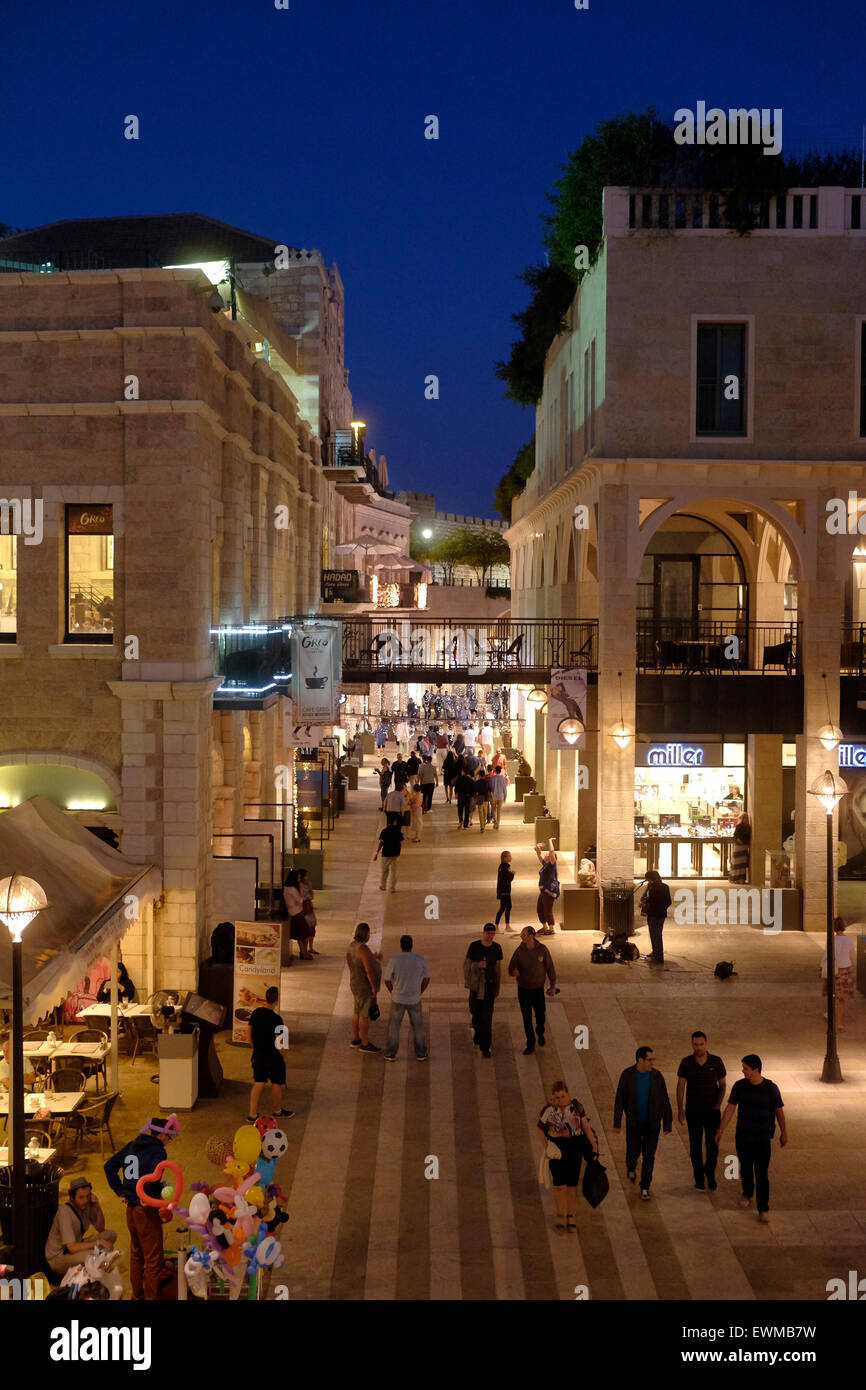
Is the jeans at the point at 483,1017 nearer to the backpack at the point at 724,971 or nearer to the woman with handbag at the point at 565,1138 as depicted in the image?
the woman with handbag at the point at 565,1138

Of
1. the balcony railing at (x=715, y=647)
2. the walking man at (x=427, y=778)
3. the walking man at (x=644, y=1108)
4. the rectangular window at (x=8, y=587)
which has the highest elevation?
the rectangular window at (x=8, y=587)

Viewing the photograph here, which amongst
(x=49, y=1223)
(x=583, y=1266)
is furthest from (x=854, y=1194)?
(x=49, y=1223)

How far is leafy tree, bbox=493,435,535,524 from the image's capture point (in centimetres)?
5022

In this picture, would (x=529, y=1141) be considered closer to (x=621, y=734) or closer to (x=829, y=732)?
(x=621, y=734)

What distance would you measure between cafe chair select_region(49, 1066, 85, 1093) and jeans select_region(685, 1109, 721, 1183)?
6.18 m

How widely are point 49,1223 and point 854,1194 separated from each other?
7.24 m

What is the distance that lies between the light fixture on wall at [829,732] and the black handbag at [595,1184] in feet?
42.8

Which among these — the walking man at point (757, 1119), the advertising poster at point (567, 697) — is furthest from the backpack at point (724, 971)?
the walking man at point (757, 1119)

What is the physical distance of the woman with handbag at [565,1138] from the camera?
11766mm

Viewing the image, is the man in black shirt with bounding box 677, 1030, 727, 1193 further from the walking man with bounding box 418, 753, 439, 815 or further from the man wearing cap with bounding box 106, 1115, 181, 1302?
the walking man with bounding box 418, 753, 439, 815

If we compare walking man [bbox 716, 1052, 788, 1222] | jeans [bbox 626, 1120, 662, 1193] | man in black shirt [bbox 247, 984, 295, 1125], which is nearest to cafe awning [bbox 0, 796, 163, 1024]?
man in black shirt [bbox 247, 984, 295, 1125]

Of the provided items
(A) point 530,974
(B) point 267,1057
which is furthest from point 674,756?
(B) point 267,1057
